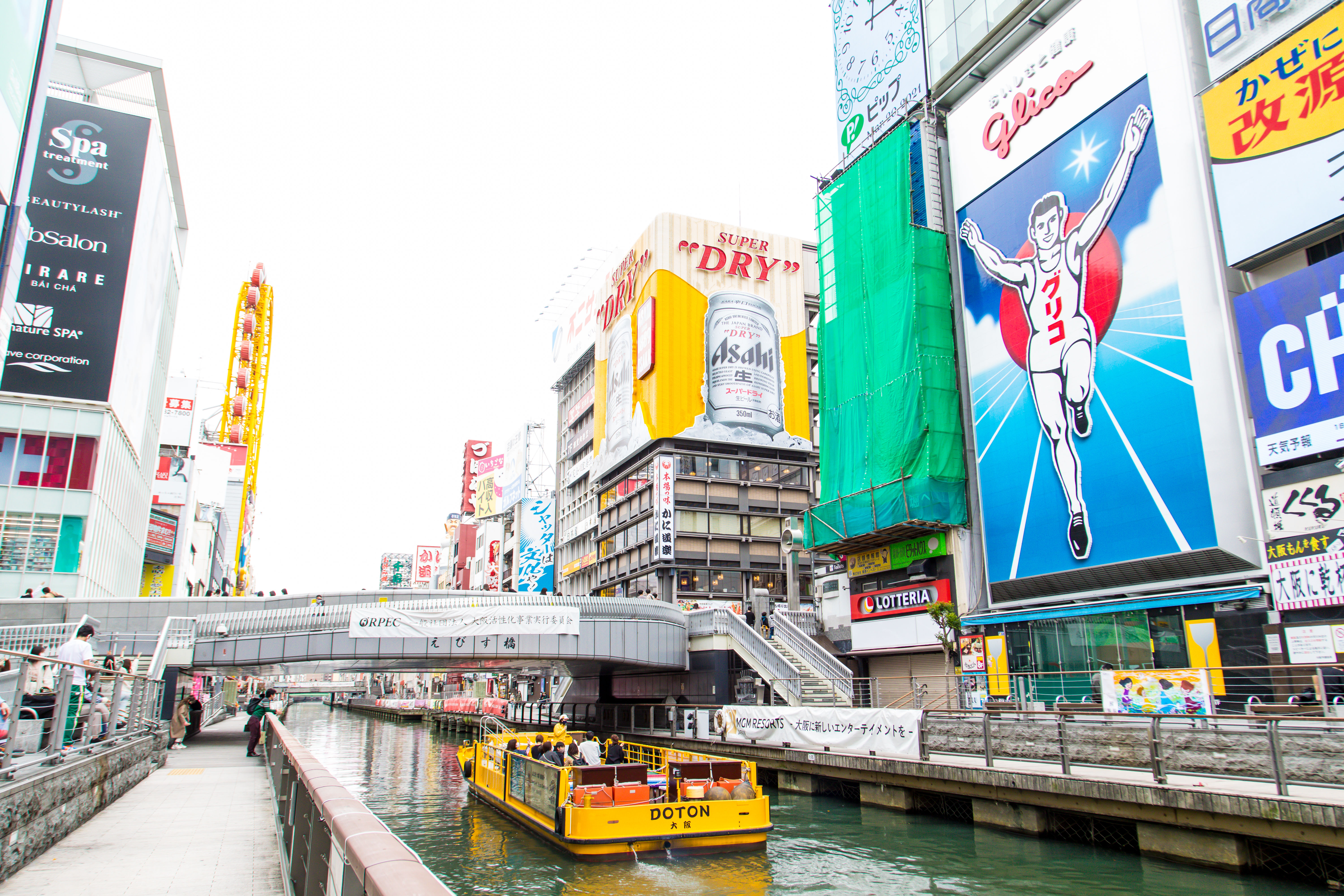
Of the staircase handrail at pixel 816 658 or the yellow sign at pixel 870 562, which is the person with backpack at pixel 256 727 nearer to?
the staircase handrail at pixel 816 658

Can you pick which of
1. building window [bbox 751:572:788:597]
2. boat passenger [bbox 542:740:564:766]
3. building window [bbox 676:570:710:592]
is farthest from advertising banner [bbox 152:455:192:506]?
boat passenger [bbox 542:740:564:766]

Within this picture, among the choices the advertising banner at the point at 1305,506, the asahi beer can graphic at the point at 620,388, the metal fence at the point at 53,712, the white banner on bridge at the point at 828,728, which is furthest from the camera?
the asahi beer can graphic at the point at 620,388

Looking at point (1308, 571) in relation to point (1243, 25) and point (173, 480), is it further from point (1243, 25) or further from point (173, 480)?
point (173, 480)

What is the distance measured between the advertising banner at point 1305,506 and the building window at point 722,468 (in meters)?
47.6

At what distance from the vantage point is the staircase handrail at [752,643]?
122 feet

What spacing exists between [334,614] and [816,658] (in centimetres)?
2099

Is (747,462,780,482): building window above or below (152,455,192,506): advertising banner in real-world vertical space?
below

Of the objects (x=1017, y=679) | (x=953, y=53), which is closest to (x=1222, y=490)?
(x=1017, y=679)

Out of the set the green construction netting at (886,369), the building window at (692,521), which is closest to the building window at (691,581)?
the building window at (692,521)

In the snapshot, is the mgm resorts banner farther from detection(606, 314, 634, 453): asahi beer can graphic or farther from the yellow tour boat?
detection(606, 314, 634, 453): asahi beer can graphic

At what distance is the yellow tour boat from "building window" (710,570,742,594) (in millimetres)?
49357

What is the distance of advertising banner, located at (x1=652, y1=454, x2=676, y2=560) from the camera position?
67.9m

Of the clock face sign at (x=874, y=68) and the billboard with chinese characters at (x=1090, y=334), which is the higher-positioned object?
the clock face sign at (x=874, y=68)

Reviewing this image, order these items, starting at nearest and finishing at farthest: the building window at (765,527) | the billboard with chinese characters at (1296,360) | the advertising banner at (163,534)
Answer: the billboard with chinese characters at (1296,360)
the building window at (765,527)
the advertising banner at (163,534)
